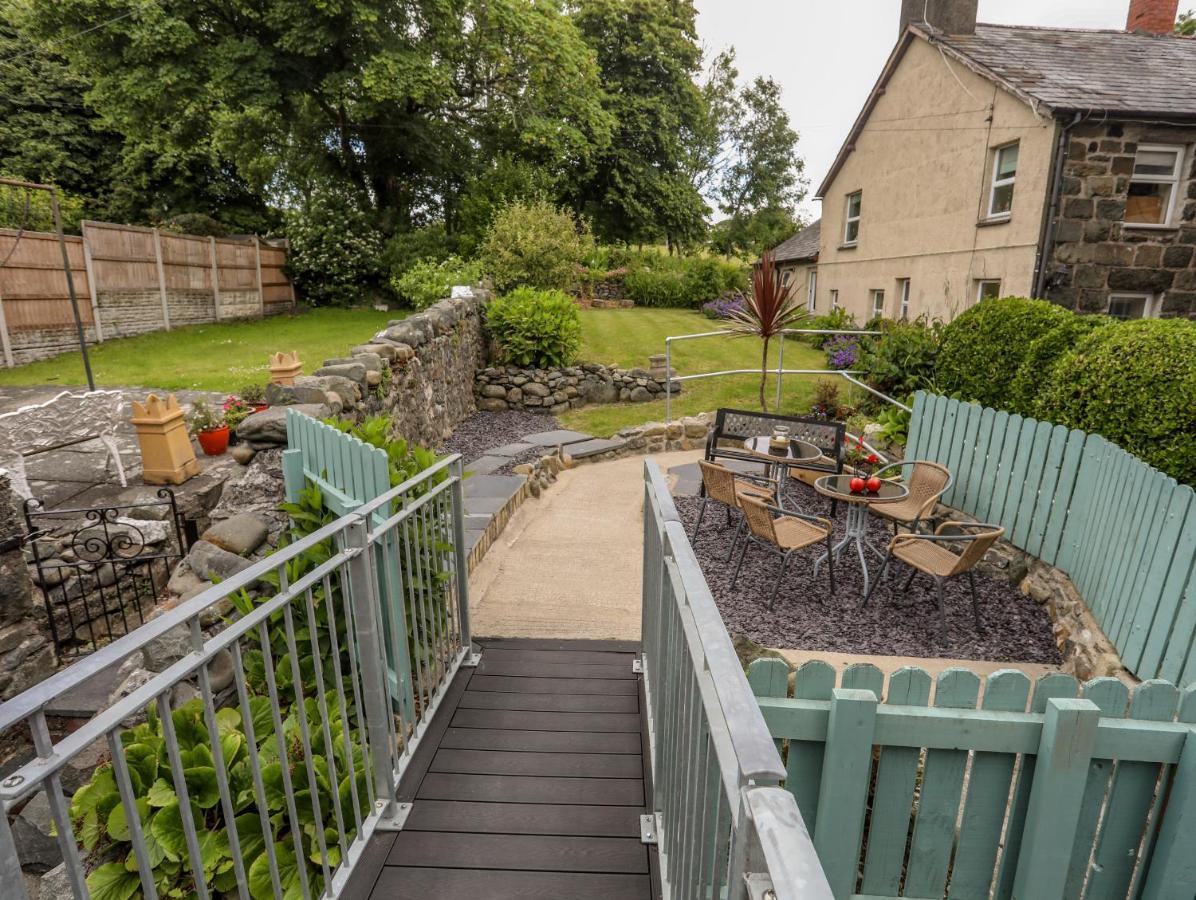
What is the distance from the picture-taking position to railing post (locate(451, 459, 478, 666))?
3.28 meters

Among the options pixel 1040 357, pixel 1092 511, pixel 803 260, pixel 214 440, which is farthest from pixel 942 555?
pixel 803 260

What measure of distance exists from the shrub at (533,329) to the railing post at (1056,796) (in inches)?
384

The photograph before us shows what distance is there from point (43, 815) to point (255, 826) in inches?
81.5

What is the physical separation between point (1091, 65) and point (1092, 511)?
1149cm

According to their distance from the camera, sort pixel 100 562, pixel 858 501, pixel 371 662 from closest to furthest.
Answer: pixel 371 662 → pixel 100 562 → pixel 858 501

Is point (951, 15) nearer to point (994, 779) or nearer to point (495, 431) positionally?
point (495, 431)

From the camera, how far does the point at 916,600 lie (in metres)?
5.04

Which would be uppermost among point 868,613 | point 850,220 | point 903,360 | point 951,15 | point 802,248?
point 951,15

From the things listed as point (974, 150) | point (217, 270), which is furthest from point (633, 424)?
point (217, 270)

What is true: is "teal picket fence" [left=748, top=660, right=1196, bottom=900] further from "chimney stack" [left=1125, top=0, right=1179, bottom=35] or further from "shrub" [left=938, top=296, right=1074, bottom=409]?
"chimney stack" [left=1125, top=0, right=1179, bottom=35]

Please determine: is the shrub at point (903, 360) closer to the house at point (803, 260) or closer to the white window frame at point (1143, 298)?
the white window frame at point (1143, 298)

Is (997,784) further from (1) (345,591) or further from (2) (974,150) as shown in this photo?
(2) (974,150)

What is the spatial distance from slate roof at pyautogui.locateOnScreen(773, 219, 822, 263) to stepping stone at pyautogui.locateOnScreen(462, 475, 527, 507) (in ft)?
53.7

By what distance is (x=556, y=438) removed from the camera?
887 cm
